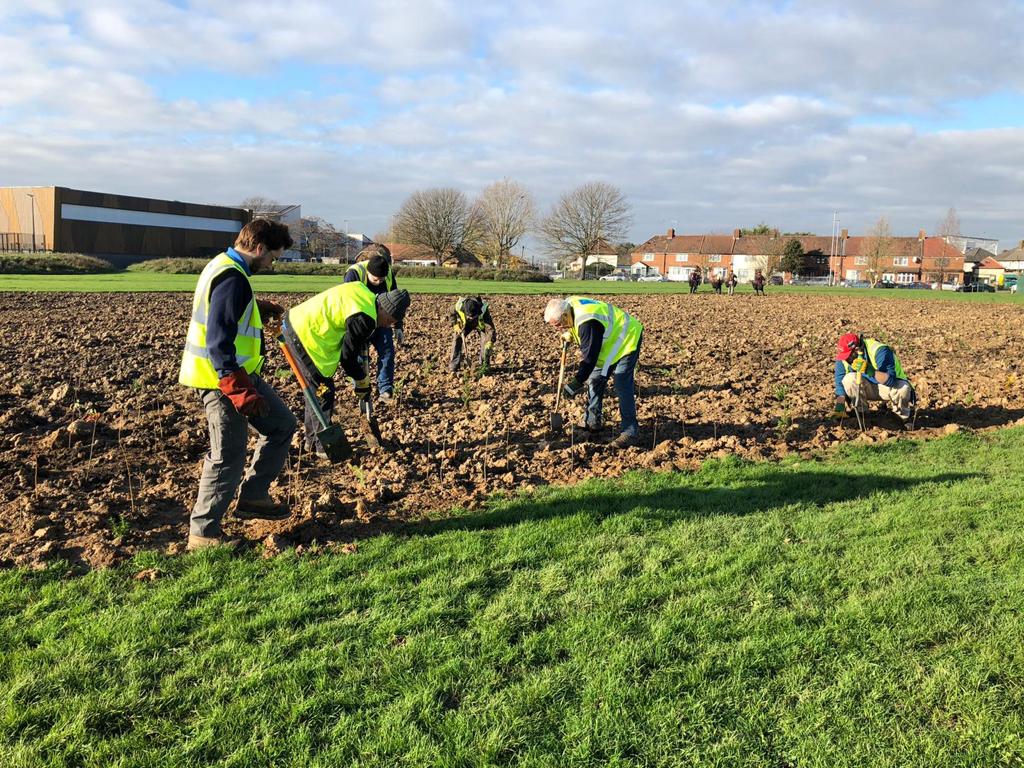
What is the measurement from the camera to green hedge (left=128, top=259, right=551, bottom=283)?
172 feet

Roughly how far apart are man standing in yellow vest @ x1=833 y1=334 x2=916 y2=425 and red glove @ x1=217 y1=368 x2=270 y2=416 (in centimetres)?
690

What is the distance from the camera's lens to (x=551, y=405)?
888 centimetres

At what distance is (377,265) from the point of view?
321 inches

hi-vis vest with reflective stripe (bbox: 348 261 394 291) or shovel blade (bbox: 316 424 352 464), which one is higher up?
hi-vis vest with reflective stripe (bbox: 348 261 394 291)

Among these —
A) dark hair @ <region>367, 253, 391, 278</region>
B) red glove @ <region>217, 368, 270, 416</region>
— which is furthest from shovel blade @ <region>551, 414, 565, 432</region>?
red glove @ <region>217, 368, 270, 416</region>

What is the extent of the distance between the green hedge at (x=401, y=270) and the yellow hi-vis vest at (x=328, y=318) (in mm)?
48561

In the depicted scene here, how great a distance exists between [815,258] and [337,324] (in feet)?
328

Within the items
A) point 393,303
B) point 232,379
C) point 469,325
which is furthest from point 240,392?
point 469,325

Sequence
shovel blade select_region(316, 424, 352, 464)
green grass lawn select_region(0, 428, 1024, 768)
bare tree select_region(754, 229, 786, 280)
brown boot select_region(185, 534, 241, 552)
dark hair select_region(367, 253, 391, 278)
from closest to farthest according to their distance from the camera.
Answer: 1. green grass lawn select_region(0, 428, 1024, 768)
2. brown boot select_region(185, 534, 241, 552)
3. shovel blade select_region(316, 424, 352, 464)
4. dark hair select_region(367, 253, 391, 278)
5. bare tree select_region(754, 229, 786, 280)

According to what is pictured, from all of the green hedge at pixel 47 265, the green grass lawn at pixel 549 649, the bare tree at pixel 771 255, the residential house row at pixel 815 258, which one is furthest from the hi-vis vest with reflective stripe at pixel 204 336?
the residential house row at pixel 815 258

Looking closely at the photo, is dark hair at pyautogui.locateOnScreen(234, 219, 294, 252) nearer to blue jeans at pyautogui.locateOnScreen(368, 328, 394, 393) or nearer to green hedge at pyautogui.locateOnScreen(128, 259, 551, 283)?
blue jeans at pyautogui.locateOnScreen(368, 328, 394, 393)

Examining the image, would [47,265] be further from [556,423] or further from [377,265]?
[556,423]

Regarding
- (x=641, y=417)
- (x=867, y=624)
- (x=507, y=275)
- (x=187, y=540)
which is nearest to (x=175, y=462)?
(x=187, y=540)

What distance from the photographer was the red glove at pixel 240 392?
420cm
